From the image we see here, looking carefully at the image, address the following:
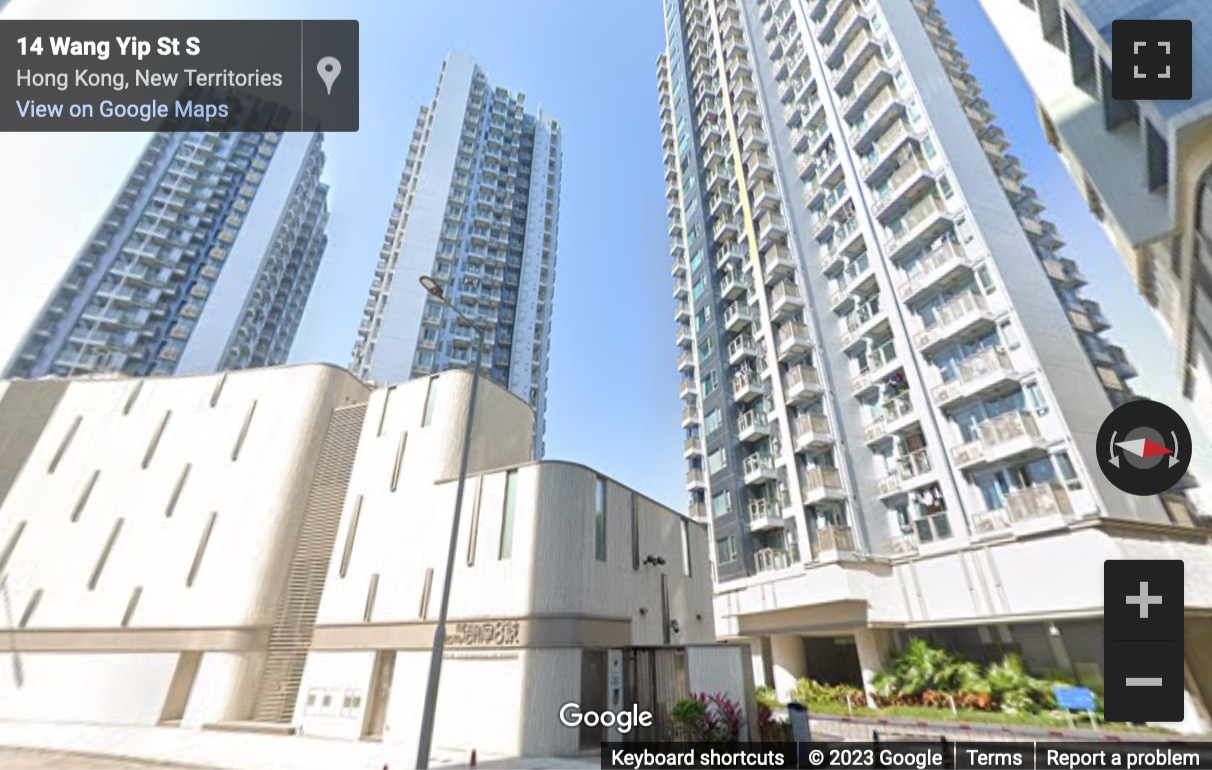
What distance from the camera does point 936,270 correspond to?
26.6 metres

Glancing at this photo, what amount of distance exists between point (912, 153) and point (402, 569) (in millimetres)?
35267

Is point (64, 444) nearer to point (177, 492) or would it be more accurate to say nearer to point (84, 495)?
point (84, 495)

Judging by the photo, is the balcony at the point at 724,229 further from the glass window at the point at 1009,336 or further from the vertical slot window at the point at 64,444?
the vertical slot window at the point at 64,444

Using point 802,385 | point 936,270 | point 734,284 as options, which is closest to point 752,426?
point 802,385

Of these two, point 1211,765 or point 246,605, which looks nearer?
point 1211,765

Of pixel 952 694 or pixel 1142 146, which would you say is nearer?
pixel 1142 146

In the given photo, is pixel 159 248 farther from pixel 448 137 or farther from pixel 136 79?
pixel 136 79

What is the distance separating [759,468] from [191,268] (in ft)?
232

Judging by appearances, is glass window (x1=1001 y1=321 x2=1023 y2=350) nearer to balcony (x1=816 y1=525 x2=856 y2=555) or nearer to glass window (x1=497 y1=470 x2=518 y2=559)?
balcony (x1=816 y1=525 x2=856 y2=555)

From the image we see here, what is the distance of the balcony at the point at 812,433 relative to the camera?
95.9 ft

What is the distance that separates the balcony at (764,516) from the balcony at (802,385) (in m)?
6.76

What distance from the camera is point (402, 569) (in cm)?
1881

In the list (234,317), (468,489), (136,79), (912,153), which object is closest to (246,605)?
(468,489)

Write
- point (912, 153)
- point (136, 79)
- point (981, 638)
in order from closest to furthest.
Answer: point (136, 79) → point (981, 638) → point (912, 153)
